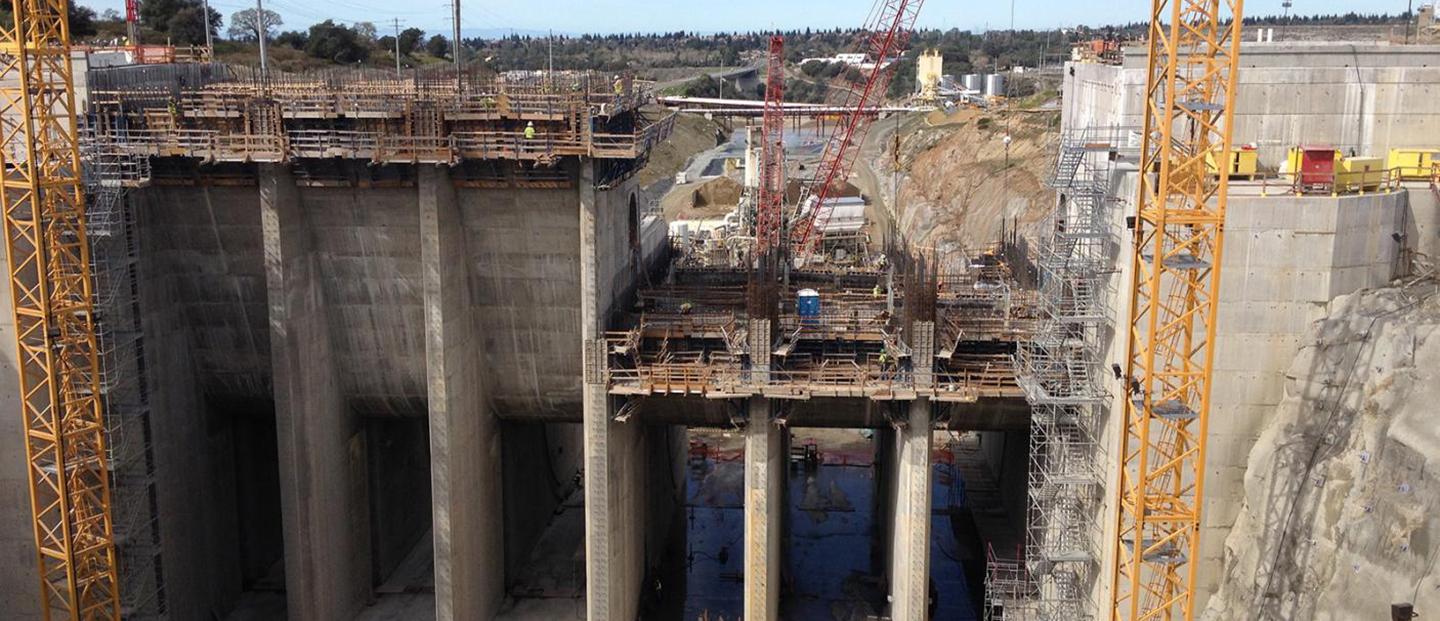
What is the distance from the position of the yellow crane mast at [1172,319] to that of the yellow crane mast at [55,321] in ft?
88.2

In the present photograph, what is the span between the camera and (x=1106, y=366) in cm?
3250

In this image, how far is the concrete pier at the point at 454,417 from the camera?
127 ft

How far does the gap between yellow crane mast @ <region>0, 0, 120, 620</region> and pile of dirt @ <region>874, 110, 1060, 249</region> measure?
3707 cm

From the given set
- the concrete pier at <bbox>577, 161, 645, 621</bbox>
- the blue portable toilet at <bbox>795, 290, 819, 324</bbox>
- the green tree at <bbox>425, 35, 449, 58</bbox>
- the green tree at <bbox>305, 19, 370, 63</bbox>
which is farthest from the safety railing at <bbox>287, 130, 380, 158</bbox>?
the green tree at <bbox>425, 35, 449, 58</bbox>

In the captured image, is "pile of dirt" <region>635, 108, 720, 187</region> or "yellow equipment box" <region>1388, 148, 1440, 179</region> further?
"pile of dirt" <region>635, 108, 720, 187</region>

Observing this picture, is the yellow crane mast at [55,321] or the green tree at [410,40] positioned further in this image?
the green tree at [410,40]

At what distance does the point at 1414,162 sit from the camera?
34750 mm

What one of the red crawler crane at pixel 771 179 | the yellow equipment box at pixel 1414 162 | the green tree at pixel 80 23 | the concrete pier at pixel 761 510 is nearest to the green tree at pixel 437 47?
the green tree at pixel 80 23

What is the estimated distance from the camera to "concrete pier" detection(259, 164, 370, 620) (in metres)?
38.9

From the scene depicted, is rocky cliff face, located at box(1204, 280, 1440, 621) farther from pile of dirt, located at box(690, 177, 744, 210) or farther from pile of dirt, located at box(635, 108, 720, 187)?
pile of dirt, located at box(635, 108, 720, 187)

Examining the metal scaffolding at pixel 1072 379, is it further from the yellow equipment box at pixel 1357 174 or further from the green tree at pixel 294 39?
the green tree at pixel 294 39

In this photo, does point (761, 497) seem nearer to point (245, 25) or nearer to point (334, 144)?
point (334, 144)

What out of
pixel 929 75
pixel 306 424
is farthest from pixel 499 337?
pixel 929 75

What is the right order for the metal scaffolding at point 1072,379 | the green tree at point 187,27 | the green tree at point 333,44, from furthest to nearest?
the green tree at point 333,44 < the green tree at point 187,27 < the metal scaffolding at point 1072,379
